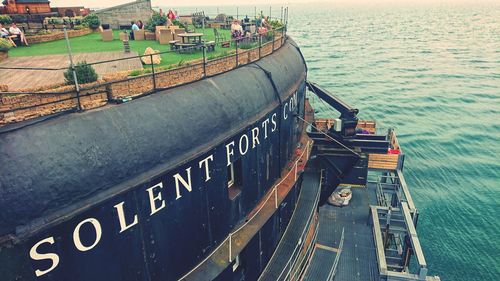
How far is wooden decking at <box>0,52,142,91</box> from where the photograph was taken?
1084 cm

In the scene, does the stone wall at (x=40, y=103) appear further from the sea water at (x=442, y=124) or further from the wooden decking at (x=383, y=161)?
the sea water at (x=442, y=124)

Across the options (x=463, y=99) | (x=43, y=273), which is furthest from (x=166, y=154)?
(x=463, y=99)

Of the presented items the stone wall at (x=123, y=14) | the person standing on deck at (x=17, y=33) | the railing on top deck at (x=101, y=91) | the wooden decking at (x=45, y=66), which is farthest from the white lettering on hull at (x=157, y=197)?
the stone wall at (x=123, y=14)

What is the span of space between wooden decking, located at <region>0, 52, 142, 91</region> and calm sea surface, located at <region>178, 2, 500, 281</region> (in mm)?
21210

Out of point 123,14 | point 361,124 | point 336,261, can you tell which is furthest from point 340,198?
point 123,14

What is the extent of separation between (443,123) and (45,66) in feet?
142

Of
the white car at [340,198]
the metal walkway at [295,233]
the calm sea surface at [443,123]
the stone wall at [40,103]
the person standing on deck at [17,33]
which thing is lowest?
the calm sea surface at [443,123]

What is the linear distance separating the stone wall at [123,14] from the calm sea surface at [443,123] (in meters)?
27.4

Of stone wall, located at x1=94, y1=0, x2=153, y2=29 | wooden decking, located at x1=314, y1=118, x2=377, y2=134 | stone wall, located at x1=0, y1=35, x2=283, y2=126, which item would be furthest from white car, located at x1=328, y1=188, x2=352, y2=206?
stone wall, located at x1=94, y1=0, x2=153, y2=29

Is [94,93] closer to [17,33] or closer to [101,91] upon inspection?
[101,91]

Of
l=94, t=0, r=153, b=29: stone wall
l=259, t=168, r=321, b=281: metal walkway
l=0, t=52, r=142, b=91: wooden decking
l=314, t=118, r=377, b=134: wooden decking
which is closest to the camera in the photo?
l=0, t=52, r=142, b=91: wooden decking

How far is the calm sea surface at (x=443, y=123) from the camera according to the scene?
78.8ft

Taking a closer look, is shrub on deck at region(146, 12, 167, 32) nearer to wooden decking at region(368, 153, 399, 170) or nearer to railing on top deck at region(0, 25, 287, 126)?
railing on top deck at region(0, 25, 287, 126)

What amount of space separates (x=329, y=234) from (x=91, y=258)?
1410 cm
